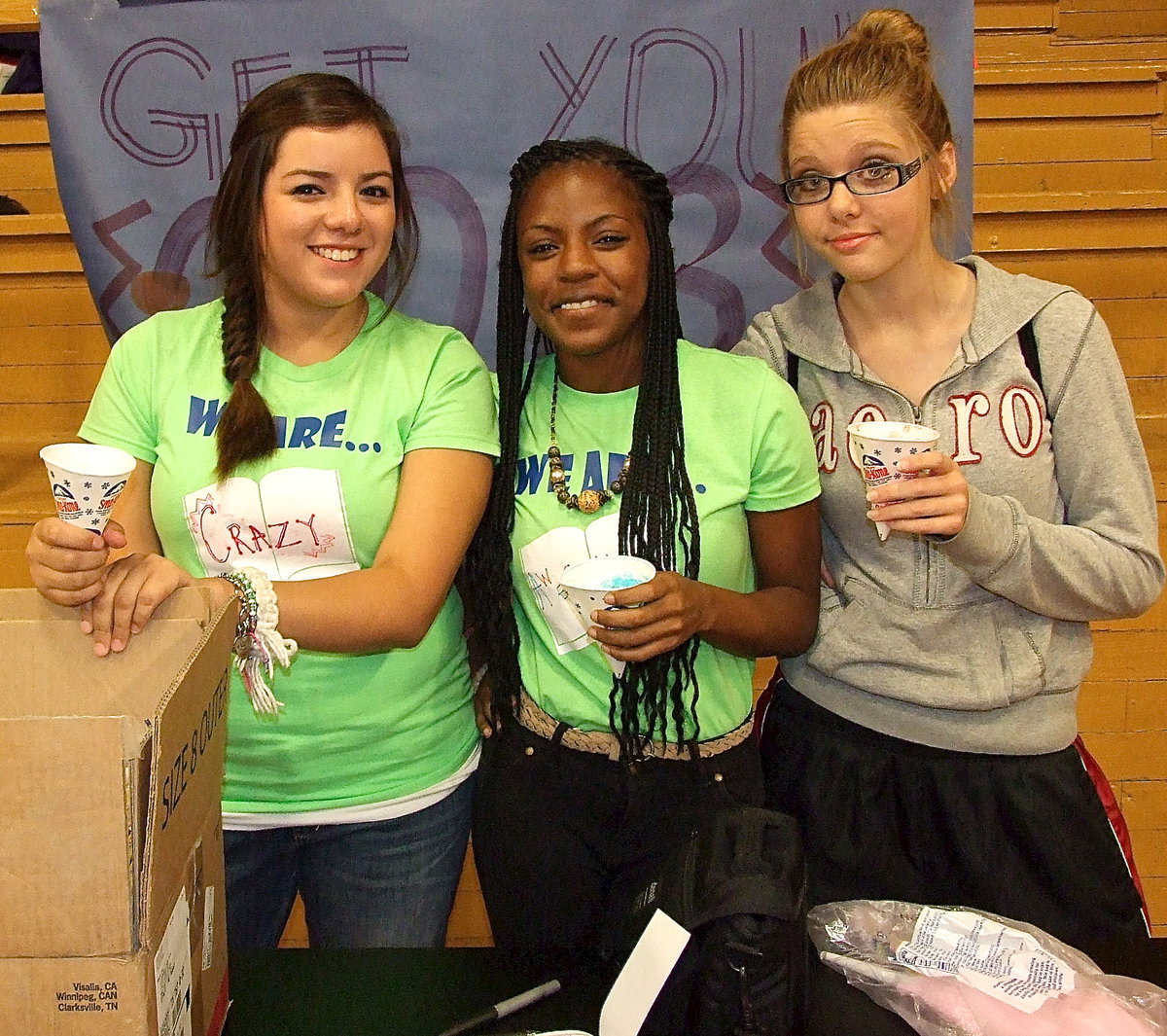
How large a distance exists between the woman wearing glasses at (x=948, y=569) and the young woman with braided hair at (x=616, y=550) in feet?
0.40

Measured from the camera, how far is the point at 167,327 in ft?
4.96

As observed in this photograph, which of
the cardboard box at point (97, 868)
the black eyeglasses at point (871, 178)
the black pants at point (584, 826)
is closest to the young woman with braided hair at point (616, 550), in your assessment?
the black pants at point (584, 826)

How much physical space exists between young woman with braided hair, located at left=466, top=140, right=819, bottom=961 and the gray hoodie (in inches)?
3.5

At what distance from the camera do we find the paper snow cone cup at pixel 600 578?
1253 mm

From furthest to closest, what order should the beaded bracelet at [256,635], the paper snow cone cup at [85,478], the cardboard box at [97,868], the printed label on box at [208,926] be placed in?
the beaded bracelet at [256,635] < the paper snow cone cup at [85,478] < the printed label on box at [208,926] < the cardboard box at [97,868]

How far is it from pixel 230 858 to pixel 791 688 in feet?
2.82

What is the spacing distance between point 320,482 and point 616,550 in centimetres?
41

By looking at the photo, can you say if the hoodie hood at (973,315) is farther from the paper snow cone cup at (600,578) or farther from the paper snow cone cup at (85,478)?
the paper snow cone cup at (85,478)

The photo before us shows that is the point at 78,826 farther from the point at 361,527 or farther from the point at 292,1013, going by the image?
the point at 361,527

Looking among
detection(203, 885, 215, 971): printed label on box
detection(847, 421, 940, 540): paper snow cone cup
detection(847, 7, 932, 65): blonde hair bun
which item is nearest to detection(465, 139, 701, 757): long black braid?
detection(847, 421, 940, 540): paper snow cone cup

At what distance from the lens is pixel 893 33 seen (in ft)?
5.12

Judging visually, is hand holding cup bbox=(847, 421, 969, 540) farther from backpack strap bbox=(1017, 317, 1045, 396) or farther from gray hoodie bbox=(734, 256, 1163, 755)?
backpack strap bbox=(1017, 317, 1045, 396)

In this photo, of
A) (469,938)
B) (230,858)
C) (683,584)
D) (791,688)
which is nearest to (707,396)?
(683,584)

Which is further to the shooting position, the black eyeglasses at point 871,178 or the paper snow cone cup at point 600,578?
the black eyeglasses at point 871,178
